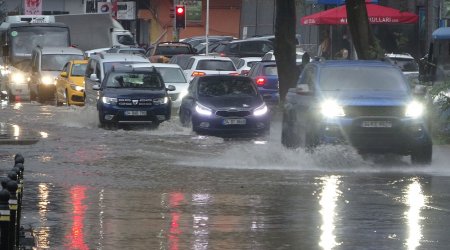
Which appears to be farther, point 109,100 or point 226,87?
point 109,100

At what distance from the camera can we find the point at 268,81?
38.1 m

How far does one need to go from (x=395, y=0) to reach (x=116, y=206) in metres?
40.3

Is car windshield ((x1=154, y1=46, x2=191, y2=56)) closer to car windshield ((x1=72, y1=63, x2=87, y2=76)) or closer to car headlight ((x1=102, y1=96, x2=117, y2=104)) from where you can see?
car windshield ((x1=72, y1=63, x2=87, y2=76))

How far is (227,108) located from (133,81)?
14.9 ft

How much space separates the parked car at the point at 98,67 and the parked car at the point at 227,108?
5523 mm

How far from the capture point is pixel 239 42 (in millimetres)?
54688

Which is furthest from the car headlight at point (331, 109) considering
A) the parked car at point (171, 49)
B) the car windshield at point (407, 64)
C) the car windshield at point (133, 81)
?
the parked car at point (171, 49)

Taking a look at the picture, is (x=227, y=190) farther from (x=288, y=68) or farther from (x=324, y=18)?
(x=324, y=18)

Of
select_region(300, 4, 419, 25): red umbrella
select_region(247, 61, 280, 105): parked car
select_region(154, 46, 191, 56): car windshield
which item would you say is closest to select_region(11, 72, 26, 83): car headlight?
select_region(154, 46, 191, 56): car windshield

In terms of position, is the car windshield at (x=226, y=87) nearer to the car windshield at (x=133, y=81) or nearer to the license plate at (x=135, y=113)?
the license plate at (x=135, y=113)

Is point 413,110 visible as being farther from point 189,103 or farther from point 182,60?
point 182,60

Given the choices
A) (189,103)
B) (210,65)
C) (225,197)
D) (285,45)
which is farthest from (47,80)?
(225,197)

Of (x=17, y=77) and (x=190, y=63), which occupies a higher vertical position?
(x=190, y=63)

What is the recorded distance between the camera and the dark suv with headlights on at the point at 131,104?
99.4ft
